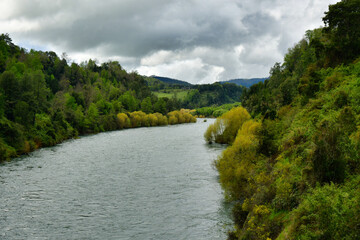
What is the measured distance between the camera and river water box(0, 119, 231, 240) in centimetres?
Result: 2669

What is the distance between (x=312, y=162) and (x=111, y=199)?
26.6 m

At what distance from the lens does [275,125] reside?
3978 cm

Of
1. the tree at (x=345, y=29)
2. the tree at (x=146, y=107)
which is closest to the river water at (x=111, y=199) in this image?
the tree at (x=345, y=29)

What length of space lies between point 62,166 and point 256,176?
39.4 metres

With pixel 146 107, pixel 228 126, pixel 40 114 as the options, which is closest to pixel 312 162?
pixel 228 126

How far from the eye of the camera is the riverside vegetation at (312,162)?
13.1 meters

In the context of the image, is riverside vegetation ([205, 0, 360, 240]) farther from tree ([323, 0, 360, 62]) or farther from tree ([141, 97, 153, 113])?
tree ([141, 97, 153, 113])

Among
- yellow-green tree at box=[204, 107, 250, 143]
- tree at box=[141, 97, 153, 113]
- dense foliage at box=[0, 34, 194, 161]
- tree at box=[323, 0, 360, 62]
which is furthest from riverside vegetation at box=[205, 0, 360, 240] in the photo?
tree at box=[141, 97, 153, 113]

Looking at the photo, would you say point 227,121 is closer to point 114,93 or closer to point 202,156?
point 202,156

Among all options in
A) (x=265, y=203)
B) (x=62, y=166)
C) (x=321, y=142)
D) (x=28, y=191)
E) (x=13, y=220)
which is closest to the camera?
(x=321, y=142)

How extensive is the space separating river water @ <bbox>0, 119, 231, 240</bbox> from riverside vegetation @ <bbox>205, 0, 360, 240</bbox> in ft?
16.1

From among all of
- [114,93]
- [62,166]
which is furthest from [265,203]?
[114,93]

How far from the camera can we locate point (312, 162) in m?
16.5

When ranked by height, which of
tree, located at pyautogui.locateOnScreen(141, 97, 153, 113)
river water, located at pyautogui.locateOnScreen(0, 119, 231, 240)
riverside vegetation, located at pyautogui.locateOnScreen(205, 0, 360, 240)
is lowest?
river water, located at pyautogui.locateOnScreen(0, 119, 231, 240)
